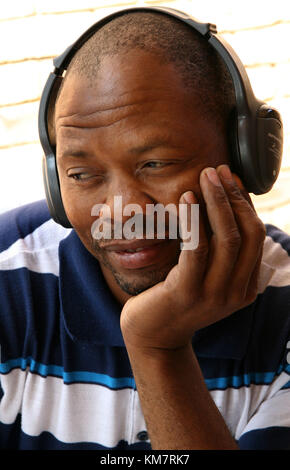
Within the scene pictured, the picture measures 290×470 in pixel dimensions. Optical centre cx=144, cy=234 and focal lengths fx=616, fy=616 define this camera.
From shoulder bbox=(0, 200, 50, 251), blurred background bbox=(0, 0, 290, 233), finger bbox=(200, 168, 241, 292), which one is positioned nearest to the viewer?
finger bbox=(200, 168, 241, 292)

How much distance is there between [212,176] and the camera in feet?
3.36

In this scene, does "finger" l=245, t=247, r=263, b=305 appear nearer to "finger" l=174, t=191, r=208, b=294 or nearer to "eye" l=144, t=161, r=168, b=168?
"finger" l=174, t=191, r=208, b=294

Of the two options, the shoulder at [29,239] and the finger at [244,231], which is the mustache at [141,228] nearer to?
the finger at [244,231]

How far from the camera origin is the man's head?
1.05 metres

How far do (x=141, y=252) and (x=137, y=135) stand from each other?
8.6 inches

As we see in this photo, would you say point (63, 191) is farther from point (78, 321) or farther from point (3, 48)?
point (3, 48)

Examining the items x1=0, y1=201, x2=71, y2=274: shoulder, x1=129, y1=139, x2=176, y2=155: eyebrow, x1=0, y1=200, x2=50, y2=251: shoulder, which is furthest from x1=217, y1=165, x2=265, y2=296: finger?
x1=0, y1=200, x2=50, y2=251: shoulder

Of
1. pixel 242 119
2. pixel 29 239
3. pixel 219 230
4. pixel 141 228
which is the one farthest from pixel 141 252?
pixel 29 239

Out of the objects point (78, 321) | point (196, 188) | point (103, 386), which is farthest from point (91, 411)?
point (196, 188)

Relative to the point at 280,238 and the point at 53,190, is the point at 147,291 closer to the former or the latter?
the point at 53,190

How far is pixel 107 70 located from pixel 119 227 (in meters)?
0.27

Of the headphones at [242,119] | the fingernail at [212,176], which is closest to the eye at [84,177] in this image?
the headphones at [242,119]

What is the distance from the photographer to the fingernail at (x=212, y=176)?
102 cm

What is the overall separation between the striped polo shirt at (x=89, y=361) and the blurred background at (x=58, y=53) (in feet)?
2.40
